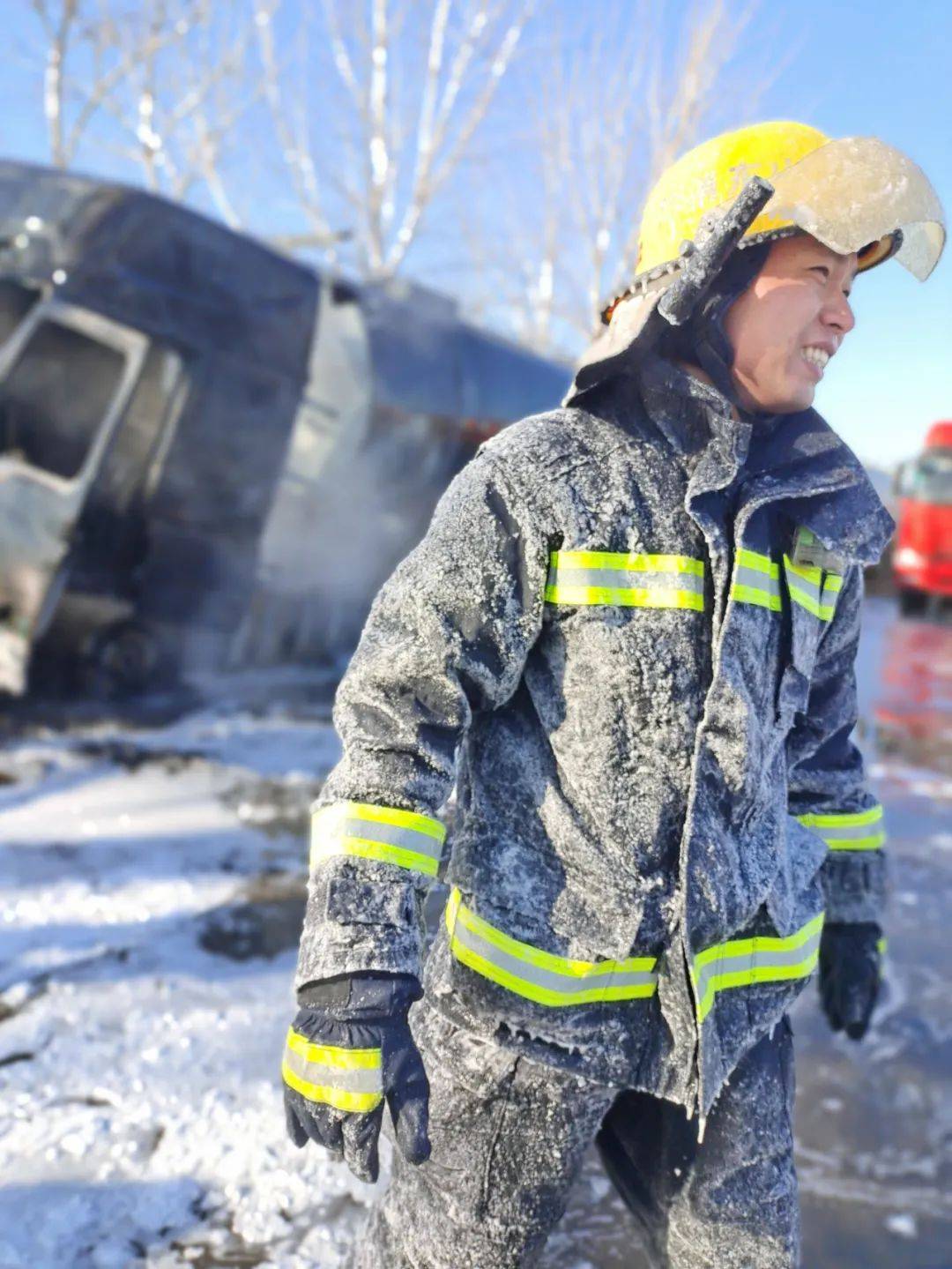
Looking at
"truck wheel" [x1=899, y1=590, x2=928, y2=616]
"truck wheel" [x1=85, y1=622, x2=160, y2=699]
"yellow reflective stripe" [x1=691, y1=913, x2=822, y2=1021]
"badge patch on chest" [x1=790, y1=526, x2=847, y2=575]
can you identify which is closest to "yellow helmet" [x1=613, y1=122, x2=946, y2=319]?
"badge patch on chest" [x1=790, y1=526, x2=847, y2=575]

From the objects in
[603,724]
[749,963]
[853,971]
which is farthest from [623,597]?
[853,971]

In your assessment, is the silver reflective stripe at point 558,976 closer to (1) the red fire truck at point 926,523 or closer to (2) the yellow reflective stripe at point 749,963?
(2) the yellow reflective stripe at point 749,963

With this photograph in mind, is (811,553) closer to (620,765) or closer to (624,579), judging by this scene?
(624,579)

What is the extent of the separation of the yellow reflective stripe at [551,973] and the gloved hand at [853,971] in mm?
670

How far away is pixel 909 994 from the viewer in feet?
10.6

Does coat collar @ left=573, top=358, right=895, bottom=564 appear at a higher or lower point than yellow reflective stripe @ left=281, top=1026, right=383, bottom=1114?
higher

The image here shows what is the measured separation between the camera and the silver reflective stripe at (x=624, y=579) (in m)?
1.37

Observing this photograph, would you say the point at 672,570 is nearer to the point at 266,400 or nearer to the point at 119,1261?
the point at 119,1261

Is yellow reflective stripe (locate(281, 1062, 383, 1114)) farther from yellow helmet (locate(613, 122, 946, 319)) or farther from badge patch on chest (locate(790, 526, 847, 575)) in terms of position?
yellow helmet (locate(613, 122, 946, 319))

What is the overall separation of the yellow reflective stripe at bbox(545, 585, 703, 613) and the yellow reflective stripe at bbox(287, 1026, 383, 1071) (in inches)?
24.4

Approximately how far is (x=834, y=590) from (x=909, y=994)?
7.14 feet

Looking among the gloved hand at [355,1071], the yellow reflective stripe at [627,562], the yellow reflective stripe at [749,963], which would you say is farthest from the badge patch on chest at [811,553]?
the gloved hand at [355,1071]

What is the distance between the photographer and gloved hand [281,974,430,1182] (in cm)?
119

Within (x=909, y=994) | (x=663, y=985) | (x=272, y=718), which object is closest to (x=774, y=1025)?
(x=663, y=985)
